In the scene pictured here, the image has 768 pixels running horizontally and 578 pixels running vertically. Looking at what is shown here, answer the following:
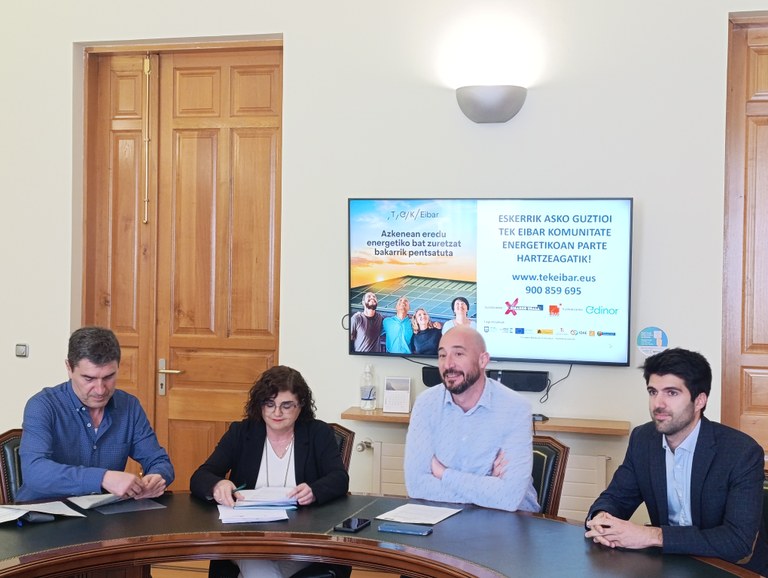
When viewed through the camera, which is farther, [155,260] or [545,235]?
[155,260]

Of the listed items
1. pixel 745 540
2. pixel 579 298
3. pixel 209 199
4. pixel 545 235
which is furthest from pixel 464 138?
pixel 745 540

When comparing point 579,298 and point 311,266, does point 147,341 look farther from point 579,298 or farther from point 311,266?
point 579,298

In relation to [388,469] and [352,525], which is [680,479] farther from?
[388,469]

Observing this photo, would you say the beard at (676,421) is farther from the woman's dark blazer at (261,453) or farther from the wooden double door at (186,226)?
the wooden double door at (186,226)

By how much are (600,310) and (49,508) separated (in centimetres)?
242

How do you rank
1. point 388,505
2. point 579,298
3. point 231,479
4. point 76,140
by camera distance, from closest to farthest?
1. point 388,505
2. point 231,479
3. point 579,298
4. point 76,140

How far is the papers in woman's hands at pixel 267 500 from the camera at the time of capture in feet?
9.59

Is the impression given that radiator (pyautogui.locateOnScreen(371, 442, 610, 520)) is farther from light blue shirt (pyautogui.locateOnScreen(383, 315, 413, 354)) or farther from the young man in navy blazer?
the young man in navy blazer

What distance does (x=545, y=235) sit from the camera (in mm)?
4195

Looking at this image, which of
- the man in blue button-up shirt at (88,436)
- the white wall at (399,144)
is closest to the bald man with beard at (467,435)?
the man in blue button-up shirt at (88,436)

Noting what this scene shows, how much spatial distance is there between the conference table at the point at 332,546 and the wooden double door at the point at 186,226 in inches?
74.4

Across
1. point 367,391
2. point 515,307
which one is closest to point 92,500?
point 367,391

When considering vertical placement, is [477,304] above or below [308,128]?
below

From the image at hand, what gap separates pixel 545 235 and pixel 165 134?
2016 millimetres
